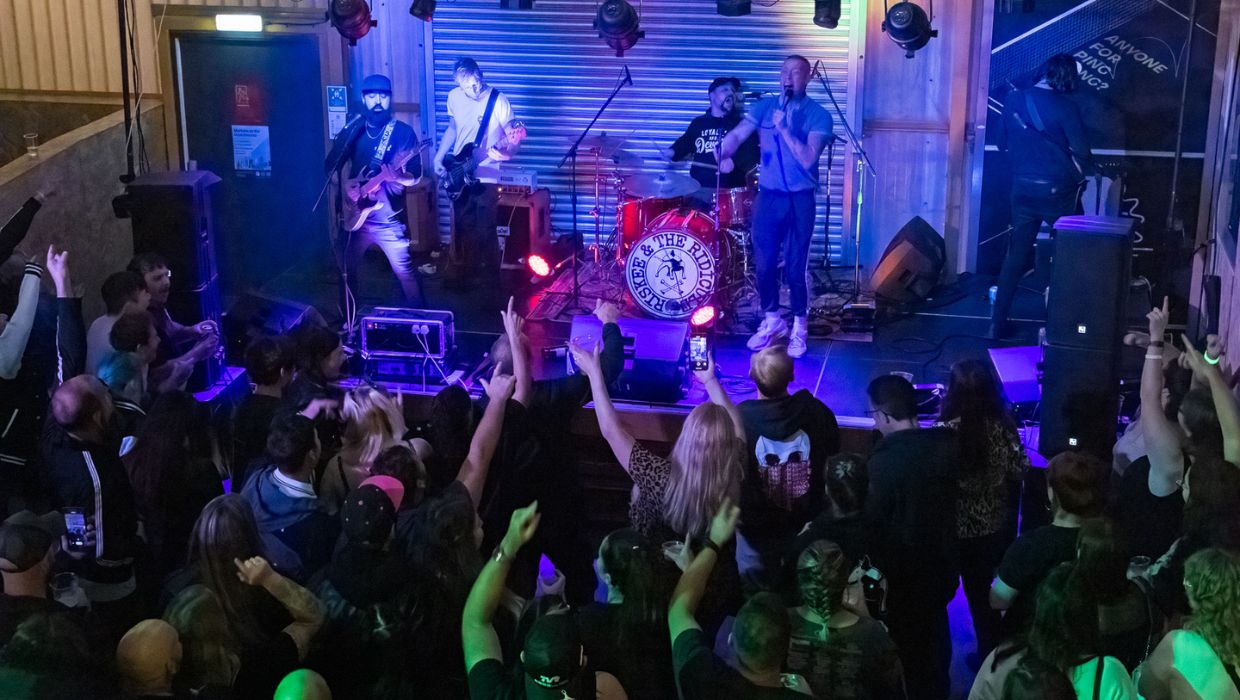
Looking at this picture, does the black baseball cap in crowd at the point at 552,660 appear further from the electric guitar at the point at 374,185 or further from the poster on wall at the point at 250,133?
the poster on wall at the point at 250,133

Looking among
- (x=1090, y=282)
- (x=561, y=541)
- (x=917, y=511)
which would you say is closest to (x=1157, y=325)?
(x=1090, y=282)

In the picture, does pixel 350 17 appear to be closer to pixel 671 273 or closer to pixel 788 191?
pixel 671 273

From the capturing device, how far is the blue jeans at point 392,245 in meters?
8.23

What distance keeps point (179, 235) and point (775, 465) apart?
12.9ft

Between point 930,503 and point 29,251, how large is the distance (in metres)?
5.97

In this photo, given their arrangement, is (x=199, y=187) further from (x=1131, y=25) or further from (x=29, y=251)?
(x=1131, y=25)

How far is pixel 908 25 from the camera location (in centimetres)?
855

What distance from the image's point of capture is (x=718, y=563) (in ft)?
13.5

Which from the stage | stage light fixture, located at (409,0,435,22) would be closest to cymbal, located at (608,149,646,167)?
the stage

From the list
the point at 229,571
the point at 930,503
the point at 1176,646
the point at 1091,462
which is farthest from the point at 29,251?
the point at 1176,646

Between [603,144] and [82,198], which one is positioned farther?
[603,144]

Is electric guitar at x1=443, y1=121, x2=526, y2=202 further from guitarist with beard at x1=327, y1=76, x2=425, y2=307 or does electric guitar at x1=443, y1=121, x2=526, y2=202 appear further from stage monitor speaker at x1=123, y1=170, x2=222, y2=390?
stage monitor speaker at x1=123, y1=170, x2=222, y2=390

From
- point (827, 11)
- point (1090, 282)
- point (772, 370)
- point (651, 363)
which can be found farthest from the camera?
point (827, 11)

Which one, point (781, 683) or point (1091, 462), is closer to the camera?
point (781, 683)
